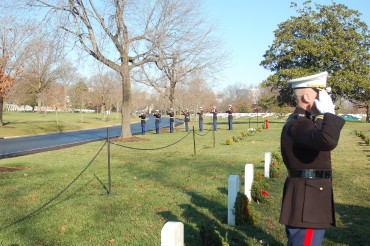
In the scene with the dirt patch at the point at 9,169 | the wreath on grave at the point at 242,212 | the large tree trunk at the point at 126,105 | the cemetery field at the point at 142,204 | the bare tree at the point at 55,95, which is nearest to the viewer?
the cemetery field at the point at 142,204

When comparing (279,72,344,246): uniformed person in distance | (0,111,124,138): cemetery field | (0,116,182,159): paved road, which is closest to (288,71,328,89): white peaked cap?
(279,72,344,246): uniformed person in distance

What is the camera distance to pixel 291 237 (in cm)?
314

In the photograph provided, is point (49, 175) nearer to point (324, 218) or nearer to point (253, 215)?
point (253, 215)

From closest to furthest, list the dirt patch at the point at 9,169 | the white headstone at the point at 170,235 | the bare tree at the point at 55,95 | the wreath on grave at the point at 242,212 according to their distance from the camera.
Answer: the white headstone at the point at 170,235 < the wreath on grave at the point at 242,212 < the dirt patch at the point at 9,169 < the bare tree at the point at 55,95

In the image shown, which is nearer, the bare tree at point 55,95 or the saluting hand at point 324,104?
the saluting hand at point 324,104

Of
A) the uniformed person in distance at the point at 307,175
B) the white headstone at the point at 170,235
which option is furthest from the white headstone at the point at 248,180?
the white headstone at the point at 170,235

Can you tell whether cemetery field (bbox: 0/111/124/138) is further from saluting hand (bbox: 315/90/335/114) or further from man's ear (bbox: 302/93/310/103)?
saluting hand (bbox: 315/90/335/114)

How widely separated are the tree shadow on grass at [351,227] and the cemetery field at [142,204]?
0.04 ft

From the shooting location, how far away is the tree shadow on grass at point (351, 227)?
16.9 feet

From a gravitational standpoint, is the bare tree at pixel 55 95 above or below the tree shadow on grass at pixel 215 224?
above

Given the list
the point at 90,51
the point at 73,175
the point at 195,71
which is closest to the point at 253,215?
the point at 73,175

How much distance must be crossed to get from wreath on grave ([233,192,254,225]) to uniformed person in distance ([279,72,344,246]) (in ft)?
8.26

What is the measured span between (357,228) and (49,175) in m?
7.63

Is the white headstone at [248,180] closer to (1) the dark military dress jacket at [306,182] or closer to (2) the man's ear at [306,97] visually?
(1) the dark military dress jacket at [306,182]
